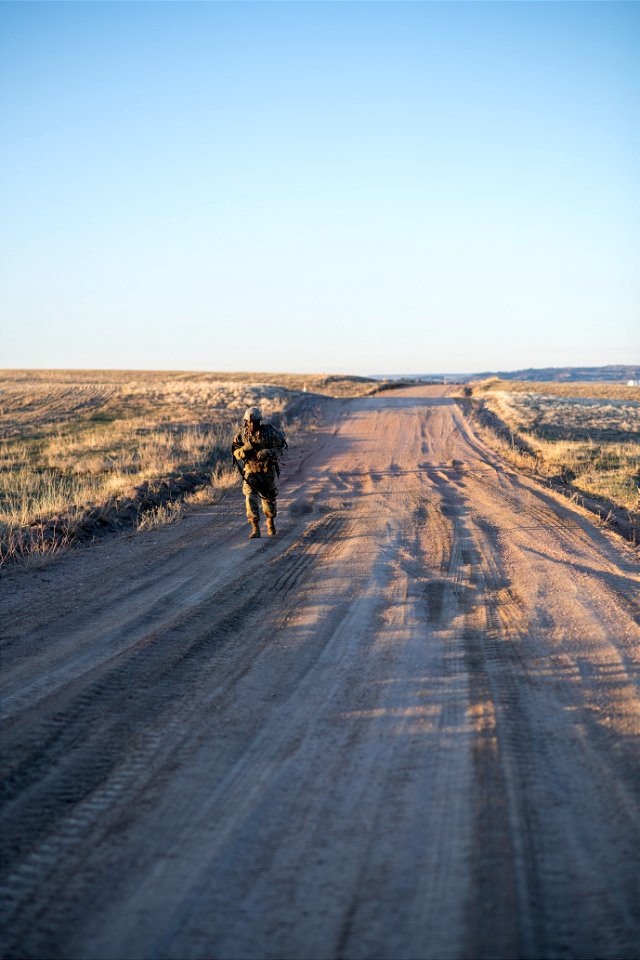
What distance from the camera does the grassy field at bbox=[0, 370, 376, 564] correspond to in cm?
1096

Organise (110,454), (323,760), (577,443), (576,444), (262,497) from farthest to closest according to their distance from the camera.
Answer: (577,443) < (576,444) < (110,454) < (262,497) < (323,760)

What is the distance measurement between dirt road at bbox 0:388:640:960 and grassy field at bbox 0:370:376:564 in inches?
A: 106

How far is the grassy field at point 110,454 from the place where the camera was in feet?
36.0

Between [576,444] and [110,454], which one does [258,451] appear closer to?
[110,454]

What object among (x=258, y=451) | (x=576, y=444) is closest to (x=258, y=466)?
(x=258, y=451)

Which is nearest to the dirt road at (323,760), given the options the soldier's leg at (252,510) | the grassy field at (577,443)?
the soldier's leg at (252,510)

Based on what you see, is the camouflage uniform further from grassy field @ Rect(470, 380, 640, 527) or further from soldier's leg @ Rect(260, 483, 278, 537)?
grassy field @ Rect(470, 380, 640, 527)

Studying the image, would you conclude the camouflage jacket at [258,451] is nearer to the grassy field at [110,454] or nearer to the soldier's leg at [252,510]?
the soldier's leg at [252,510]

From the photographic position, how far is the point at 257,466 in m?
10.5

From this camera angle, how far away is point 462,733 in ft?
14.6

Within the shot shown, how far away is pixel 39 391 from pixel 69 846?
49115 millimetres

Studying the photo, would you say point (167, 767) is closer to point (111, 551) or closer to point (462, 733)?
point (462, 733)

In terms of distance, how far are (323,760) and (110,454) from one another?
1734 centimetres

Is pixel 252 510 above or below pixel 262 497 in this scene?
below
